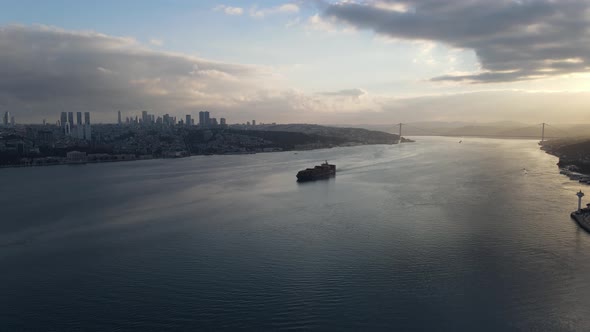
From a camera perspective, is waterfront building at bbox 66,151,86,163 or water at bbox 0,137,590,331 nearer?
water at bbox 0,137,590,331

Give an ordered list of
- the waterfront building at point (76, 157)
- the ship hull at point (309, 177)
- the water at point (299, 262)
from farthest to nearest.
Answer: the waterfront building at point (76, 157) < the ship hull at point (309, 177) < the water at point (299, 262)

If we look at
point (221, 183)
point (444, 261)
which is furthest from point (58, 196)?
point (444, 261)

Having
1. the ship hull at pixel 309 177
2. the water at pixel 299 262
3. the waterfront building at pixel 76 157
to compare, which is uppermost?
the waterfront building at pixel 76 157

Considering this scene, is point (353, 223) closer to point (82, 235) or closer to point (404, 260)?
point (404, 260)

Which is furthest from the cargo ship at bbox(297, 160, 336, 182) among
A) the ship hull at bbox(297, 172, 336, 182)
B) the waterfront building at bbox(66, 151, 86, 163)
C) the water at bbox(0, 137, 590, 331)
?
the waterfront building at bbox(66, 151, 86, 163)

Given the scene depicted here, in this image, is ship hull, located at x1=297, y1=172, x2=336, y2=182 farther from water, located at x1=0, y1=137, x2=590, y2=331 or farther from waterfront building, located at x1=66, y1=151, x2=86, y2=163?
waterfront building, located at x1=66, y1=151, x2=86, y2=163

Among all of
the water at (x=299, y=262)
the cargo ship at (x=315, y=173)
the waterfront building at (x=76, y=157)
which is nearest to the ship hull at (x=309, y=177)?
the cargo ship at (x=315, y=173)

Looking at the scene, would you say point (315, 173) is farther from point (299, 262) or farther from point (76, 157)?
point (76, 157)

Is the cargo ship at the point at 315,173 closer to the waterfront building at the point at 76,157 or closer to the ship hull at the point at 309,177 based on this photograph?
the ship hull at the point at 309,177
